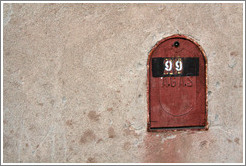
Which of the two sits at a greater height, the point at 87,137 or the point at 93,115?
the point at 93,115

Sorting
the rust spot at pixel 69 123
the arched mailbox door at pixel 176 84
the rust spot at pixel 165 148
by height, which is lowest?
the rust spot at pixel 165 148

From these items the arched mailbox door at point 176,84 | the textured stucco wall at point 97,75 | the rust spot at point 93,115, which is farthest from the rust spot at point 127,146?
the rust spot at point 93,115

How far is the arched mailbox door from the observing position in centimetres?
203

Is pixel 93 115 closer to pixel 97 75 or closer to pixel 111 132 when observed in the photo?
pixel 111 132

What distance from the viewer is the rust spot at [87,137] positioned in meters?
2.04

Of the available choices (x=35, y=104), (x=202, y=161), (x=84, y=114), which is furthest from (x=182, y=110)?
(x=35, y=104)

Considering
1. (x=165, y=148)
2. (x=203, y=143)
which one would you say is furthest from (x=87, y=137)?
(x=203, y=143)

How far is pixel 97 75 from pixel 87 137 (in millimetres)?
727

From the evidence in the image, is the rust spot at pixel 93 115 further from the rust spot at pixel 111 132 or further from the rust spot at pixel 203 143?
the rust spot at pixel 203 143

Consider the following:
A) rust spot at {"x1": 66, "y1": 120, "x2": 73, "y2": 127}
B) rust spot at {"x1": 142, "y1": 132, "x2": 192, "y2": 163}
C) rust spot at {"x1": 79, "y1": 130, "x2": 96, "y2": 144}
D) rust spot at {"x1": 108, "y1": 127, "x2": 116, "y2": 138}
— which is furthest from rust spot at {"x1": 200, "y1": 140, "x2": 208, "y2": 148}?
rust spot at {"x1": 66, "y1": 120, "x2": 73, "y2": 127}

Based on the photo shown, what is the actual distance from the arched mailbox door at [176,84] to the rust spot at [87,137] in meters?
0.66

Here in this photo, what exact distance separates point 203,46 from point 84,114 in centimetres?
158

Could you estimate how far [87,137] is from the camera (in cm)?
205

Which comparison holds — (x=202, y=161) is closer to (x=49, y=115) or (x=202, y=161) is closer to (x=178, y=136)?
(x=178, y=136)
